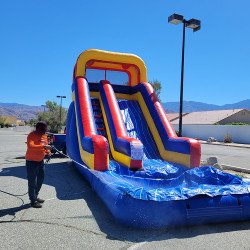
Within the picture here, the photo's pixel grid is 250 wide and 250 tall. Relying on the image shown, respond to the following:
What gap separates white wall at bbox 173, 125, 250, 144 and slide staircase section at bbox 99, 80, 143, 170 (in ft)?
72.8

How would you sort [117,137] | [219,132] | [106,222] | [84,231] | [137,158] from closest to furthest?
[84,231] → [106,222] → [137,158] → [117,137] → [219,132]

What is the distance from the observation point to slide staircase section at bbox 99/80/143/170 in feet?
26.4

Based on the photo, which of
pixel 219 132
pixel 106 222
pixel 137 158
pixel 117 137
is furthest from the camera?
pixel 219 132

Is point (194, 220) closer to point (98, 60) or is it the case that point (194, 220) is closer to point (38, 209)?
point (38, 209)

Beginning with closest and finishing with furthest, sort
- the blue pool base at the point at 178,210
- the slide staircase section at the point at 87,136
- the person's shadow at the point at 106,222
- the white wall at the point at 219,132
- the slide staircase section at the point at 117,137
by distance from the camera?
the person's shadow at the point at 106,222
the blue pool base at the point at 178,210
the slide staircase section at the point at 87,136
the slide staircase section at the point at 117,137
the white wall at the point at 219,132

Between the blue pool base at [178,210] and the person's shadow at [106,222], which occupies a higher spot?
the blue pool base at [178,210]

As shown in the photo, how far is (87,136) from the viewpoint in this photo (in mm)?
8320

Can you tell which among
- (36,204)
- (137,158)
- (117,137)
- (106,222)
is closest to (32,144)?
(36,204)

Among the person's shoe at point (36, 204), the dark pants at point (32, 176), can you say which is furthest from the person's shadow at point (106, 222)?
the dark pants at point (32, 176)

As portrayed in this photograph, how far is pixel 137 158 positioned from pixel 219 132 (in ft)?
89.0

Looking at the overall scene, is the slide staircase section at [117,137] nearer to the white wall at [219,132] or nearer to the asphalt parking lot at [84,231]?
the asphalt parking lot at [84,231]

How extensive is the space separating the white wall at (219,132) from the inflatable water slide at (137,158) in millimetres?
20795

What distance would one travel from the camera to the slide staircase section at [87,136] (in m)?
7.49

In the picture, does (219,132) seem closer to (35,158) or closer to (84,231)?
(35,158)
